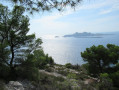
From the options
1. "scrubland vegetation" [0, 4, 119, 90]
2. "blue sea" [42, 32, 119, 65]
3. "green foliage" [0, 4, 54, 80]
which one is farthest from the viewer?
"blue sea" [42, 32, 119, 65]

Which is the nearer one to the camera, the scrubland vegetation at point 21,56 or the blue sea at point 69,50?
the scrubland vegetation at point 21,56

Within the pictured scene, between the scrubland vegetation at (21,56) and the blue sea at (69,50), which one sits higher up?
the scrubland vegetation at (21,56)

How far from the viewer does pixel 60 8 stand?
2455 mm

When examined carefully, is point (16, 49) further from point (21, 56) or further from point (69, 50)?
point (69, 50)

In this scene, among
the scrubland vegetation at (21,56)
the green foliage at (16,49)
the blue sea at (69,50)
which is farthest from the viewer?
the blue sea at (69,50)

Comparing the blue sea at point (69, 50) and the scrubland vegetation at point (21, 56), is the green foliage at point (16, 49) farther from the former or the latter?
the blue sea at point (69, 50)

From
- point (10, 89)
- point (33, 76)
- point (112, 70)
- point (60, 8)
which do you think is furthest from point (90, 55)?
point (60, 8)

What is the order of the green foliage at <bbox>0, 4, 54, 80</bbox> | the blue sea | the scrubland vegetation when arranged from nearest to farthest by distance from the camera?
the scrubland vegetation
the green foliage at <bbox>0, 4, 54, 80</bbox>
the blue sea

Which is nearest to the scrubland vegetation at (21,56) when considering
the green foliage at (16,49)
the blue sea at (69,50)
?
the green foliage at (16,49)

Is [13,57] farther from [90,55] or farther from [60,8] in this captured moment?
[90,55]

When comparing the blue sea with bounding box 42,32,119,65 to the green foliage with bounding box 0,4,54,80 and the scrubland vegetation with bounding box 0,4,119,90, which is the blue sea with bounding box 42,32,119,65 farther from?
the green foliage with bounding box 0,4,54,80

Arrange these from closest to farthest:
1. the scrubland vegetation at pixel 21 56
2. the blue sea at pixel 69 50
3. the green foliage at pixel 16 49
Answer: the scrubland vegetation at pixel 21 56
the green foliage at pixel 16 49
the blue sea at pixel 69 50

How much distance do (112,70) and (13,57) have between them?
8.54 m

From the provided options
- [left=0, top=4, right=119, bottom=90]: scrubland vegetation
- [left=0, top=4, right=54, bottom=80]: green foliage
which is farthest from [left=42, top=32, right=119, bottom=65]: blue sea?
[left=0, top=4, right=54, bottom=80]: green foliage
